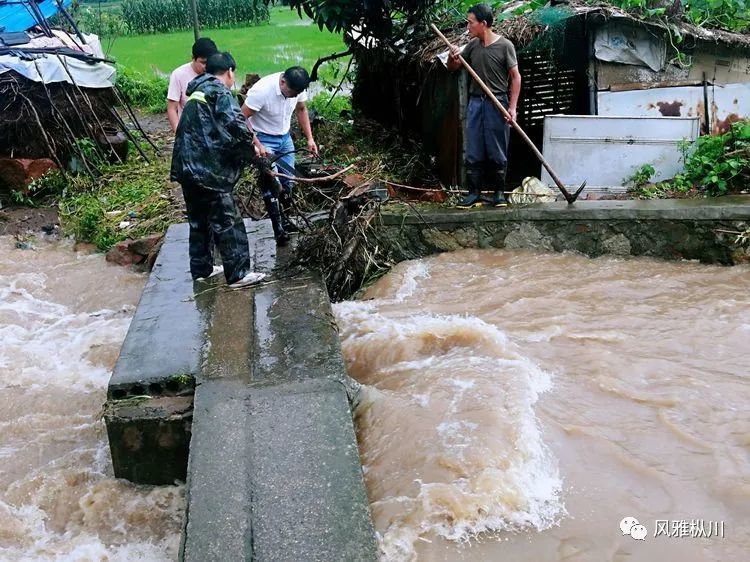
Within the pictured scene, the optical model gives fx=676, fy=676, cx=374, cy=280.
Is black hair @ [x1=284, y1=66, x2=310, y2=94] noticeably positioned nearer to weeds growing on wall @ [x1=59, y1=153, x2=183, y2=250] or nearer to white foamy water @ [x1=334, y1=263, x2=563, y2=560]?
white foamy water @ [x1=334, y1=263, x2=563, y2=560]

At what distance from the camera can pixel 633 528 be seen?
2918 mm

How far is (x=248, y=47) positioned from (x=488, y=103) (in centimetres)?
1565

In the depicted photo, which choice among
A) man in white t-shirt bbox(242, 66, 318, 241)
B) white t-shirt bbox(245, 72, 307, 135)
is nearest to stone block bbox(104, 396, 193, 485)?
man in white t-shirt bbox(242, 66, 318, 241)

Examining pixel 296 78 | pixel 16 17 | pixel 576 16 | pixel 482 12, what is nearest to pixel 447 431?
pixel 296 78

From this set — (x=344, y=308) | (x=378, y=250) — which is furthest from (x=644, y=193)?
(x=344, y=308)

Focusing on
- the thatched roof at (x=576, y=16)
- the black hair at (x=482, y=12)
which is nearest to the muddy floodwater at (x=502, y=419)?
the black hair at (x=482, y=12)

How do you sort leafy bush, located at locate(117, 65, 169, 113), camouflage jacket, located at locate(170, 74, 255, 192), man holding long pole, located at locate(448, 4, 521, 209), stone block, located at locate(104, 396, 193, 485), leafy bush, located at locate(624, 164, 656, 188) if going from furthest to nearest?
leafy bush, located at locate(117, 65, 169, 113)
leafy bush, located at locate(624, 164, 656, 188)
man holding long pole, located at locate(448, 4, 521, 209)
camouflage jacket, located at locate(170, 74, 255, 192)
stone block, located at locate(104, 396, 193, 485)

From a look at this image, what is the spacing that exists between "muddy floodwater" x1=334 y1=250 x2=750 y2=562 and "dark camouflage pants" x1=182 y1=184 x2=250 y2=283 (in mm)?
850

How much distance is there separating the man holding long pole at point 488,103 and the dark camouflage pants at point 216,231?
2311 mm

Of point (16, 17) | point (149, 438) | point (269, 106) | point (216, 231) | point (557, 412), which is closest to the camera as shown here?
point (149, 438)

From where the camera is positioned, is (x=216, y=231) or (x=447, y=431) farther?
(x=216, y=231)

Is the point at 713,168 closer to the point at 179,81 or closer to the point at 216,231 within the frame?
the point at 216,231

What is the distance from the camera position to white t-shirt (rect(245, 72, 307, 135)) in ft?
18.4

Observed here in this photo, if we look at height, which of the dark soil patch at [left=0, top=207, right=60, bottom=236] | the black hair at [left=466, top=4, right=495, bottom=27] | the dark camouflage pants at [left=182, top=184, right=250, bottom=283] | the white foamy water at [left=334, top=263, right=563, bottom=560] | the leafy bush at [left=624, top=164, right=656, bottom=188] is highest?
the black hair at [left=466, top=4, right=495, bottom=27]
